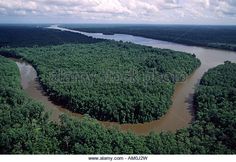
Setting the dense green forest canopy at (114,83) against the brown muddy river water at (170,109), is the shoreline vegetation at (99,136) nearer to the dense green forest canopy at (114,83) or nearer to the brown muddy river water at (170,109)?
the brown muddy river water at (170,109)

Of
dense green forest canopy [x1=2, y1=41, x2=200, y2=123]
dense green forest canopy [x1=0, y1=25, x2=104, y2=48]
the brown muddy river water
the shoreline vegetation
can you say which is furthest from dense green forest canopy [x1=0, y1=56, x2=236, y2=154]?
dense green forest canopy [x1=0, y1=25, x2=104, y2=48]

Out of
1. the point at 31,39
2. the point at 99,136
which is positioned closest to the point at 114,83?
the point at 99,136

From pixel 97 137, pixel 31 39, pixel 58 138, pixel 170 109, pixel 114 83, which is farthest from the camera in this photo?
pixel 31 39

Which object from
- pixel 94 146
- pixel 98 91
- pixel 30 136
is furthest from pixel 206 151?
pixel 98 91

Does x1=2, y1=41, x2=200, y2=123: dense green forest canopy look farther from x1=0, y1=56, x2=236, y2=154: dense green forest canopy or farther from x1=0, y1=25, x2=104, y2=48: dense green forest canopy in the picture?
x1=0, y1=25, x2=104, y2=48: dense green forest canopy

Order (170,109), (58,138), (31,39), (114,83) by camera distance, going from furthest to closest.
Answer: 1. (31,39)
2. (114,83)
3. (170,109)
4. (58,138)

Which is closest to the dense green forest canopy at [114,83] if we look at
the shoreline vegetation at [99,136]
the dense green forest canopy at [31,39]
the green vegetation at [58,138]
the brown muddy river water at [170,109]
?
the brown muddy river water at [170,109]

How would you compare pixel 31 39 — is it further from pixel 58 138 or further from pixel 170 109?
pixel 58 138

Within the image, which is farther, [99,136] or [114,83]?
[114,83]

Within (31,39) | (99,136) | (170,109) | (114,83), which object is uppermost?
(31,39)
